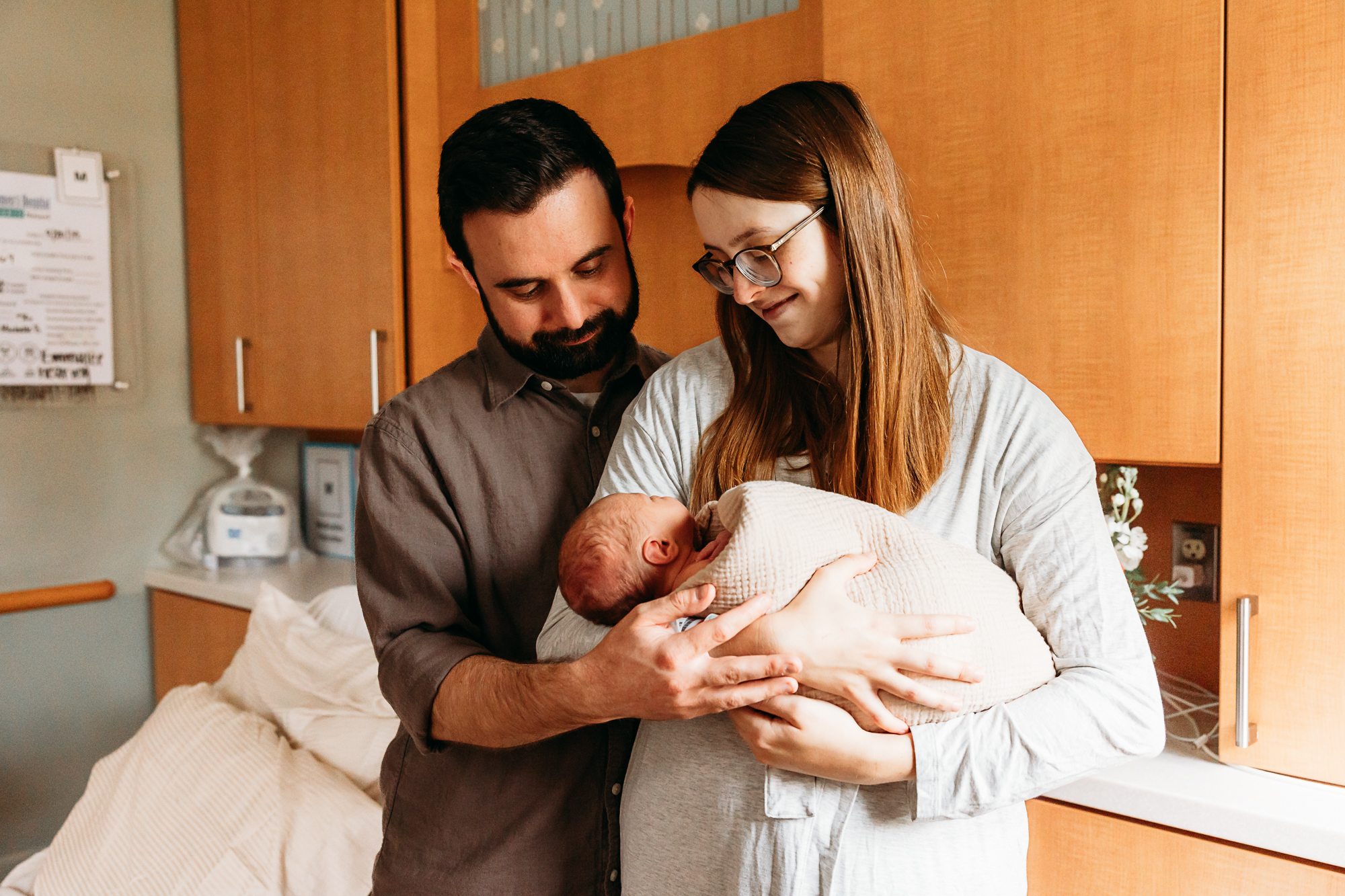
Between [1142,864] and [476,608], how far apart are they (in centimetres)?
101

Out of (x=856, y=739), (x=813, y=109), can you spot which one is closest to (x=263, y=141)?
(x=813, y=109)

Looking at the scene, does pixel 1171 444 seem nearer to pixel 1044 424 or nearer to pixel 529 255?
pixel 1044 424

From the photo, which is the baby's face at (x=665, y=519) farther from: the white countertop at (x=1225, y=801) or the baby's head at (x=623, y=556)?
the white countertop at (x=1225, y=801)

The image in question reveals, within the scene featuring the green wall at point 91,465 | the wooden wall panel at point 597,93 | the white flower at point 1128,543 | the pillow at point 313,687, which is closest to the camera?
the white flower at point 1128,543

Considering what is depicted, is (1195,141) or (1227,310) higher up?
(1195,141)

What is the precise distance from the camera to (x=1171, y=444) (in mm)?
1393

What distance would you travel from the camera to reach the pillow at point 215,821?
1.74m

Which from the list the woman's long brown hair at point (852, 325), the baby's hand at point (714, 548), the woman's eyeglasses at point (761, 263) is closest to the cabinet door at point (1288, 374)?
the woman's long brown hair at point (852, 325)

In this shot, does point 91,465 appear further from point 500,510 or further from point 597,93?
point 500,510

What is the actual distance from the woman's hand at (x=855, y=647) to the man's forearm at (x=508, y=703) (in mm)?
172

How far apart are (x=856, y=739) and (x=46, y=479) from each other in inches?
116

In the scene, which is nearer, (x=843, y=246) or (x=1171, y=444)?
(x=843, y=246)

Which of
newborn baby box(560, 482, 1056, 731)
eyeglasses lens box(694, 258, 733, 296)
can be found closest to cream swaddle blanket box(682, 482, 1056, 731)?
newborn baby box(560, 482, 1056, 731)

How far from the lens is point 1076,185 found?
1.44 metres
